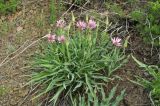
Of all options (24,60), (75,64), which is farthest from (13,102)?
(75,64)

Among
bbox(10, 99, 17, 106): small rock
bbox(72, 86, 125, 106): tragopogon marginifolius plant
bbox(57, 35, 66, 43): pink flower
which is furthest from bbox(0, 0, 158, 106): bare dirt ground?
bbox(57, 35, 66, 43): pink flower

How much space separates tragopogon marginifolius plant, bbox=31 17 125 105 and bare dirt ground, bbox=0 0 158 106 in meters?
Answer: 0.17

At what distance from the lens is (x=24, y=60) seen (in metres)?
4.41

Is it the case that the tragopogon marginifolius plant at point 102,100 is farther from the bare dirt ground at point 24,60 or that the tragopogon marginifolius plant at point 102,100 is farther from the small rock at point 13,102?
the small rock at point 13,102

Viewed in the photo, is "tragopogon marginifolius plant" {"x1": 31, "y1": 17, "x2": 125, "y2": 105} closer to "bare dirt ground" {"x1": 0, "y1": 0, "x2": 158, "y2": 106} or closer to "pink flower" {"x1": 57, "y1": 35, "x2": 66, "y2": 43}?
"pink flower" {"x1": 57, "y1": 35, "x2": 66, "y2": 43}

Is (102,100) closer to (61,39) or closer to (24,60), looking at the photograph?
(61,39)

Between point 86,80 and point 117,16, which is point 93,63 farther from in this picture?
point 117,16

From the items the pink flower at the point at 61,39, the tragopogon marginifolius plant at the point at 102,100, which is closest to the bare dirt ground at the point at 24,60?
the tragopogon marginifolius plant at the point at 102,100

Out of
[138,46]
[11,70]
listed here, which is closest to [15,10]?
[11,70]

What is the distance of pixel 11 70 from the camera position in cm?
436

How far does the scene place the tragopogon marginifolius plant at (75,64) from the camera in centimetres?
389

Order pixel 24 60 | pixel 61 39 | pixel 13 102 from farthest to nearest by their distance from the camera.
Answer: pixel 24 60, pixel 13 102, pixel 61 39

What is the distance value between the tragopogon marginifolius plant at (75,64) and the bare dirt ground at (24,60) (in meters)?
0.17

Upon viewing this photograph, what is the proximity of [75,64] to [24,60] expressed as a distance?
708 mm
